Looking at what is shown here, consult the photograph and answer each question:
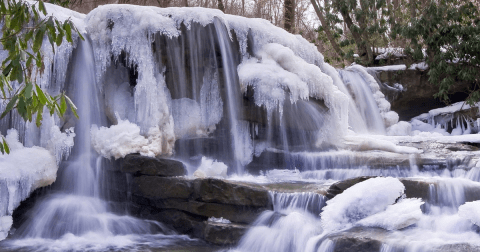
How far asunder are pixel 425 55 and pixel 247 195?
8703mm

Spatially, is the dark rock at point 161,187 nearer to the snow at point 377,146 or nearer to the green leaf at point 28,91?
the snow at point 377,146

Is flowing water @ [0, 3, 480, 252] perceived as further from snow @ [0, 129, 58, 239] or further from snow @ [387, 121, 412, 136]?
snow @ [387, 121, 412, 136]

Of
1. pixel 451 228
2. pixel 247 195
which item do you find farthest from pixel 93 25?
pixel 451 228

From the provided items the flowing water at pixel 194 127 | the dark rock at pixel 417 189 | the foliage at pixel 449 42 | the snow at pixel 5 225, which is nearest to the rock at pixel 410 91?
the foliage at pixel 449 42

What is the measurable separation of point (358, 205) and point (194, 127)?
12.5 ft

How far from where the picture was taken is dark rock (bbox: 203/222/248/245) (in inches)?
189

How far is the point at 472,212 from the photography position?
Answer: 3855mm

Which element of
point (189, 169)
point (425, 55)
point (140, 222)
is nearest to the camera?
point (140, 222)

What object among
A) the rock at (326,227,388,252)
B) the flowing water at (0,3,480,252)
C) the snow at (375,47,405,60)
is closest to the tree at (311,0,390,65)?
the snow at (375,47,405,60)

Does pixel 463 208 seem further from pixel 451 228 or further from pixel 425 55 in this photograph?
pixel 425 55

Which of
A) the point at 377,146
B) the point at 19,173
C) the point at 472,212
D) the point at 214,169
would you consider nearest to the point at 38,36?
the point at 472,212

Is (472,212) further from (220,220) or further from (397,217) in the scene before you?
(220,220)

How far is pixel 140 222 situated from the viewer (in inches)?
223

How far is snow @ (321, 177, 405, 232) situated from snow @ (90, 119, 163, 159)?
2857mm
